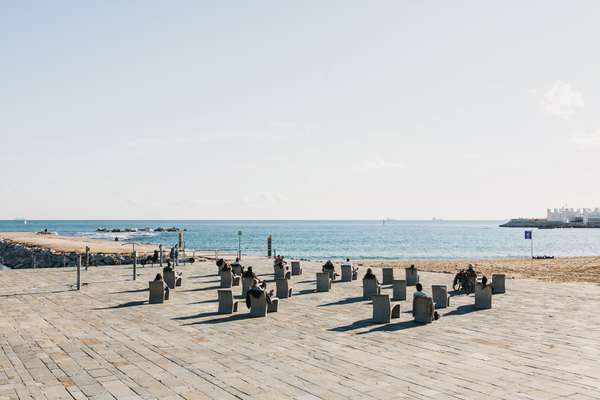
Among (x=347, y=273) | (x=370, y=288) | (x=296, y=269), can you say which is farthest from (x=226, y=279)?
Result: (x=370, y=288)

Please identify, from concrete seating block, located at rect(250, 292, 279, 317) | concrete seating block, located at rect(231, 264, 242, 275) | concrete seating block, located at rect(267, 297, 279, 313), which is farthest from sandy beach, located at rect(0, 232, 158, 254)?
concrete seating block, located at rect(250, 292, 279, 317)

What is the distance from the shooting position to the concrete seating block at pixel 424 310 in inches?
640

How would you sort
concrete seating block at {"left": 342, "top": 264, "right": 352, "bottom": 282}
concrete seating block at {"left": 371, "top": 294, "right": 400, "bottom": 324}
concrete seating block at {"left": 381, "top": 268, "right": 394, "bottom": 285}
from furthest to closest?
concrete seating block at {"left": 342, "top": 264, "right": 352, "bottom": 282} → concrete seating block at {"left": 381, "top": 268, "right": 394, "bottom": 285} → concrete seating block at {"left": 371, "top": 294, "right": 400, "bottom": 324}

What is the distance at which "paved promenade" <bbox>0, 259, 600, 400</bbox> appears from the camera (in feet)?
32.4

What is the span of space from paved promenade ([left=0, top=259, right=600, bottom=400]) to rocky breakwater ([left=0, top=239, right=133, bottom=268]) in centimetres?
3293

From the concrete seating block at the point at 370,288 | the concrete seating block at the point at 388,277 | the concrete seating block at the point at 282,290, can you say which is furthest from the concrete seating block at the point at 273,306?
the concrete seating block at the point at 388,277

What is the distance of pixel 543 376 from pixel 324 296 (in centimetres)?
1270

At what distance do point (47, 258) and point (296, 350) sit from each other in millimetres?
60338

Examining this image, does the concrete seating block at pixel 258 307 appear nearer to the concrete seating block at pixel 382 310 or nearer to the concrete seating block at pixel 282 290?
the concrete seating block at pixel 382 310

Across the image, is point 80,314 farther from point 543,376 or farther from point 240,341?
point 543,376

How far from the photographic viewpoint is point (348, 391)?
9.77 meters

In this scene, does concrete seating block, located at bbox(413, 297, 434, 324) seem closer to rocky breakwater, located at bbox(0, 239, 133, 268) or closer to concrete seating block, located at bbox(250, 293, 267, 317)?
concrete seating block, located at bbox(250, 293, 267, 317)

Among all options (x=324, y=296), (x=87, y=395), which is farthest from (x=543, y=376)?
(x=324, y=296)

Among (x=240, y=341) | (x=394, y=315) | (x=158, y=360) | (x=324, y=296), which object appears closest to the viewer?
(x=158, y=360)
